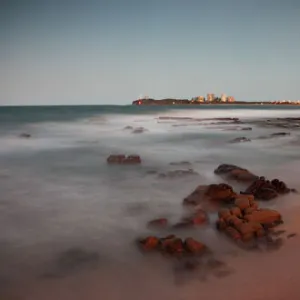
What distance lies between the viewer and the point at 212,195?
241 inches

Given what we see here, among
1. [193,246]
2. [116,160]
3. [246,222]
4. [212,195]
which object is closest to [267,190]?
[212,195]

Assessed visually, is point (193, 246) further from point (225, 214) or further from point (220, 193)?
point (220, 193)

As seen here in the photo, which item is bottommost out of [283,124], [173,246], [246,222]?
[173,246]

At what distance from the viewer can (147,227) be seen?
4.98m

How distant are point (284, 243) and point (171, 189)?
10.8ft

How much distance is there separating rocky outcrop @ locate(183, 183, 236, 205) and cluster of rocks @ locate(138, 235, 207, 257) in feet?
6.11

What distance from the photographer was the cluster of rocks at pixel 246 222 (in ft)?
14.5

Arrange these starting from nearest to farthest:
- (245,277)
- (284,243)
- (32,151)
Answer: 1. (245,277)
2. (284,243)
3. (32,151)

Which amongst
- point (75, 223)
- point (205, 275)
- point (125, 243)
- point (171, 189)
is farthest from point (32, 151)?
point (205, 275)

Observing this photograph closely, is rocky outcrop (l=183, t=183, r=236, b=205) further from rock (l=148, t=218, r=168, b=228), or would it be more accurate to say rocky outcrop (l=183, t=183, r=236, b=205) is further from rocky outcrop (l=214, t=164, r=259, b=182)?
rocky outcrop (l=214, t=164, r=259, b=182)

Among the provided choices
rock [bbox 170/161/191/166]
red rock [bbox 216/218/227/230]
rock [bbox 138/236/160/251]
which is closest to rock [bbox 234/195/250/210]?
red rock [bbox 216/218/227/230]

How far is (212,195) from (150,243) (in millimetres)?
2268

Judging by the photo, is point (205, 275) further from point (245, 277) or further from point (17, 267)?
point (17, 267)

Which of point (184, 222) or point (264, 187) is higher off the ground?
point (264, 187)
